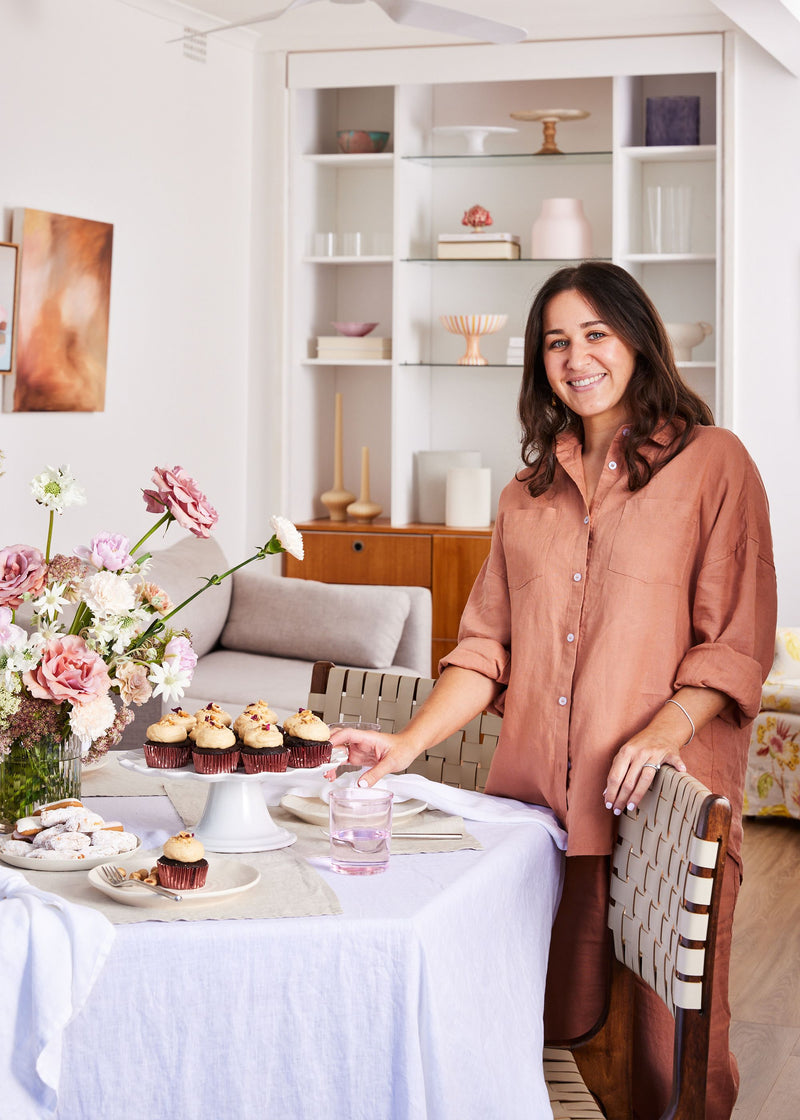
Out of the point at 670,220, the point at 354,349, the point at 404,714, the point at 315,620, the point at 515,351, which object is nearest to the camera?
the point at 404,714

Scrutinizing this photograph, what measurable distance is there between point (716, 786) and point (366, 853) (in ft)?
1.78

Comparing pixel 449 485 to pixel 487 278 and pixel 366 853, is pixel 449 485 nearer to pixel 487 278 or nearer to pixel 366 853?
pixel 487 278

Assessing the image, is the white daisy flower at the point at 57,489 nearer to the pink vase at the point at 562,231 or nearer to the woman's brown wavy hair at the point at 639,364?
the woman's brown wavy hair at the point at 639,364

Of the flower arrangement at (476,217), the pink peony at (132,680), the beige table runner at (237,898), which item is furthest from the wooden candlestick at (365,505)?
the beige table runner at (237,898)

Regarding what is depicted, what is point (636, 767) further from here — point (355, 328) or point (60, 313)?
point (355, 328)

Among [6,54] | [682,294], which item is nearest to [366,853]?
[6,54]

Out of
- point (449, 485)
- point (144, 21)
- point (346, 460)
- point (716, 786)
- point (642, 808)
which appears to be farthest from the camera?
point (346, 460)

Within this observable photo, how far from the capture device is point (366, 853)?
5.20ft

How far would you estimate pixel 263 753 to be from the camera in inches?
63.4

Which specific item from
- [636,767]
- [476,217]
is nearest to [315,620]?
[476,217]

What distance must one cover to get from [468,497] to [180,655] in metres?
3.88

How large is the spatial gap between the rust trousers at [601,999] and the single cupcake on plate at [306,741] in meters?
0.42

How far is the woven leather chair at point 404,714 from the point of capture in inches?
88.4

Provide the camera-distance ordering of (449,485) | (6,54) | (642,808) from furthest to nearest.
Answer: (449,485)
(6,54)
(642,808)
